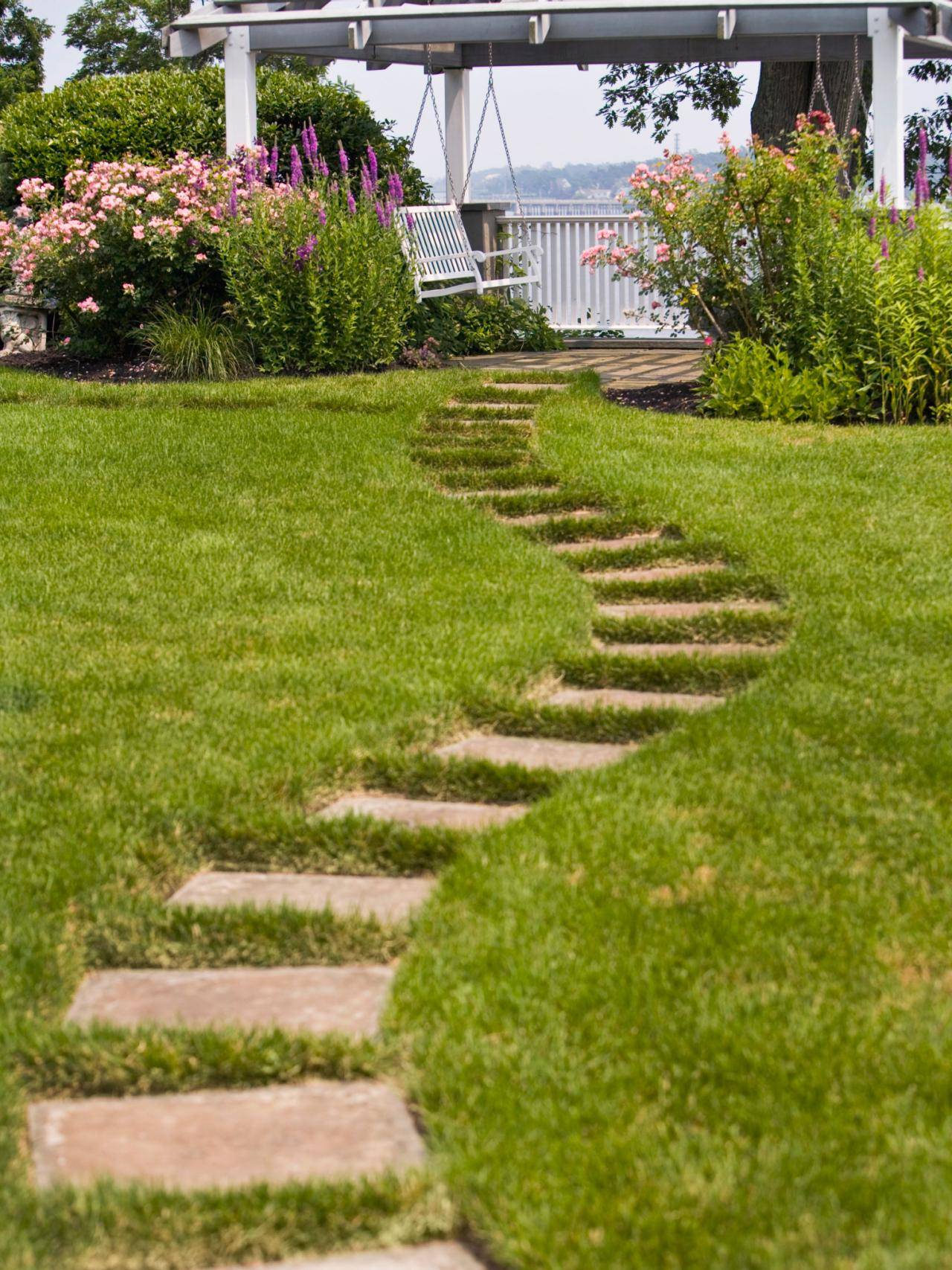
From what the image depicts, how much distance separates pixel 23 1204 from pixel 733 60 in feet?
40.1

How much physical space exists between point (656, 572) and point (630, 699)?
1.35m

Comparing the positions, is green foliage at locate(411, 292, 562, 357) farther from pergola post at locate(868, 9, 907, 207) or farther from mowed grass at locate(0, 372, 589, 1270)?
mowed grass at locate(0, 372, 589, 1270)

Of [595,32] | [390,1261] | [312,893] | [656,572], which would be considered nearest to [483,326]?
[595,32]

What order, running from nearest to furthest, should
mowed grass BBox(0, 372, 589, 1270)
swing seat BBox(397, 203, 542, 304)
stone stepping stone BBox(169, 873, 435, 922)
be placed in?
mowed grass BBox(0, 372, 589, 1270)
stone stepping stone BBox(169, 873, 435, 922)
swing seat BBox(397, 203, 542, 304)

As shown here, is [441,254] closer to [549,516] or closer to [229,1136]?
[549,516]

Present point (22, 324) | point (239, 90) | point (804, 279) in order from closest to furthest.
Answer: point (804, 279) → point (239, 90) → point (22, 324)

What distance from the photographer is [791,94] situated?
48.6ft

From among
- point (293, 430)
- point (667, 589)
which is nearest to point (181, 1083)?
point (667, 589)

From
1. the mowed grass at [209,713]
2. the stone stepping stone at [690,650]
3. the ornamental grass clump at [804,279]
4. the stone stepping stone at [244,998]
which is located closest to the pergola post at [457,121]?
the ornamental grass clump at [804,279]

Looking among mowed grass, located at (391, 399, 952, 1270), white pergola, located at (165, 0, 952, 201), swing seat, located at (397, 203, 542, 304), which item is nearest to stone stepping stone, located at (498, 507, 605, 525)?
mowed grass, located at (391, 399, 952, 1270)

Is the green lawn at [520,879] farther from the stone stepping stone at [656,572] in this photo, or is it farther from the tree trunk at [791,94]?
the tree trunk at [791,94]

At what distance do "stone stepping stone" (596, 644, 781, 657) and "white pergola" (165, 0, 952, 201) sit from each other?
6.35 metres

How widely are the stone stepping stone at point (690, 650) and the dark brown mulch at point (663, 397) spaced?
4277 mm

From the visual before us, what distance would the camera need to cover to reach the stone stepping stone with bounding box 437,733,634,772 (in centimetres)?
361
